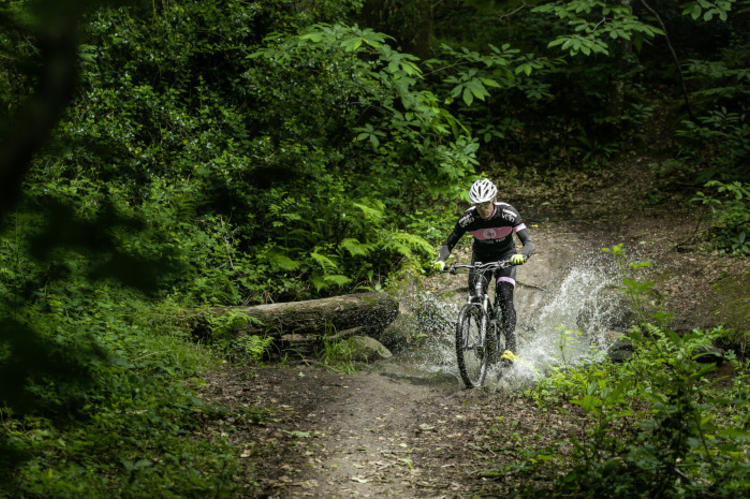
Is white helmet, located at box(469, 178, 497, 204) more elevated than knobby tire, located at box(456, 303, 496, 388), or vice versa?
white helmet, located at box(469, 178, 497, 204)

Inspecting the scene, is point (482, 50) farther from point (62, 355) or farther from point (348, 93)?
point (62, 355)

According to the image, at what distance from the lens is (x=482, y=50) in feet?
56.1

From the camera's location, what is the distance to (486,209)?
718 centimetres

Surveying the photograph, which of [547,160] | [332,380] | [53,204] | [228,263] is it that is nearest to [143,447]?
[332,380]

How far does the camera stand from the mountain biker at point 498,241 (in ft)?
23.6

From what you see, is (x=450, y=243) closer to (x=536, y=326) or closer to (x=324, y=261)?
(x=324, y=261)

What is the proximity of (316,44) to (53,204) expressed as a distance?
8.78 m

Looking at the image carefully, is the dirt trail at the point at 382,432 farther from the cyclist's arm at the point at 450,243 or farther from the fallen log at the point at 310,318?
the cyclist's arm at the point at 450,243

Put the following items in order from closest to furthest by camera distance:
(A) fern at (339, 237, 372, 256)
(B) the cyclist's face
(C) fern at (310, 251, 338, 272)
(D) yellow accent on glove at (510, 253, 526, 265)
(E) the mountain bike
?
(D) yellow accent on glove at (510, 253, 526, 265)
(E) the mountain bike
(B) the cyclist's face
(C) fern at (310, 251, 338, 272)
(A) fern at (339, 237, 372, 256)

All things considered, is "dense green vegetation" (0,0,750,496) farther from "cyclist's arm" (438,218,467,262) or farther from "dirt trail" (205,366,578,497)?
"cyclist's arm" (438,218,467,262)

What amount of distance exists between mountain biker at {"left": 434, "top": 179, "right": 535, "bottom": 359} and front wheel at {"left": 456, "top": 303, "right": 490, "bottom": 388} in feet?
1.11

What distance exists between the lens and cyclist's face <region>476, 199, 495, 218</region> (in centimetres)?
711

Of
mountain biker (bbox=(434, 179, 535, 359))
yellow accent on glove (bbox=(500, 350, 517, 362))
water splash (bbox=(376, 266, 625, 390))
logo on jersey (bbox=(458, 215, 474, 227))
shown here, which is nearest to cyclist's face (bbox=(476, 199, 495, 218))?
mountain biker (bbox=(434, 179, 535, 359))

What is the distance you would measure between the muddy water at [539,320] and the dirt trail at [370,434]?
2.19ft
